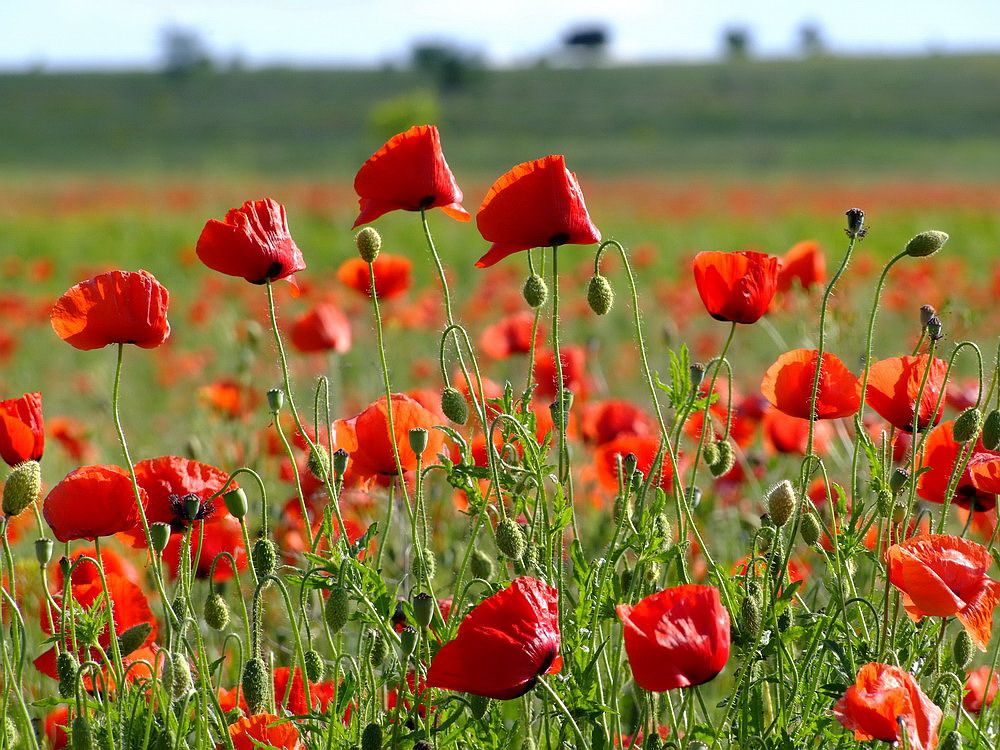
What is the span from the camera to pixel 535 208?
1.33m

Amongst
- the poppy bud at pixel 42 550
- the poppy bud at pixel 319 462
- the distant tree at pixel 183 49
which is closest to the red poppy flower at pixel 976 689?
the poppy bud at pixel 319 462

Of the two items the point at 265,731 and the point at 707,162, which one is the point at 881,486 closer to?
the point at 265,731

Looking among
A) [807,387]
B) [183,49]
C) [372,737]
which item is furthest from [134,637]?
[183,49]

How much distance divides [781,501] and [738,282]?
0.29m

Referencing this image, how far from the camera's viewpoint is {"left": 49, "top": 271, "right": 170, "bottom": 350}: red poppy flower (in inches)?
52.3

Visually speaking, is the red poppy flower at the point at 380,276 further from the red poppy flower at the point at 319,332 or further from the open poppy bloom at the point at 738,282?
the open poppy bloom at the point at 738,282

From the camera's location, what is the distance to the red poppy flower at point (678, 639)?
101 centimetres

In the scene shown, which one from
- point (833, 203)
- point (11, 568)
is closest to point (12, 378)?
point (11, 568)

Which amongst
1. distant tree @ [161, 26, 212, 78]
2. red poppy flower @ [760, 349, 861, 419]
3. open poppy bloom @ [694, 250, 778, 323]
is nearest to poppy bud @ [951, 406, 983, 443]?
red poppy flower @ [760, 349, 861, 419]

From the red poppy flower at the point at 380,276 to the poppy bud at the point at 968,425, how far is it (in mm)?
910

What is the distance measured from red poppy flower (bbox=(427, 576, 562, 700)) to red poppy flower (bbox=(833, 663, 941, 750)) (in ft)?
0.90

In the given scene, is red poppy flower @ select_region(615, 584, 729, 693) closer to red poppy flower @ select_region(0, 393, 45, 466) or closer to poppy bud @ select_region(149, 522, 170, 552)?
poppy bud @ select_region(149, 522, 170, 552)

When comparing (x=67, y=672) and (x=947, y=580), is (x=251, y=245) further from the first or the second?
(x=947, y=580)

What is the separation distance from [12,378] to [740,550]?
4382 millimetres
